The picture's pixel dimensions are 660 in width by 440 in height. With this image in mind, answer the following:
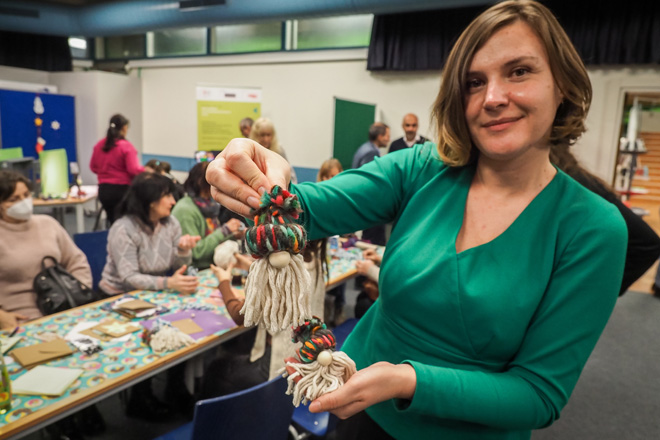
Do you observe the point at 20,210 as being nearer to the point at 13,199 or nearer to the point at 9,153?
the point at 13,199

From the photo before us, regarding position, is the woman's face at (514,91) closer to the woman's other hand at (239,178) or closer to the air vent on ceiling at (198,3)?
the woman's other hand at (239,178)

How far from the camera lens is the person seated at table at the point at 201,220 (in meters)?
3.13

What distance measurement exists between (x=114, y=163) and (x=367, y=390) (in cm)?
499

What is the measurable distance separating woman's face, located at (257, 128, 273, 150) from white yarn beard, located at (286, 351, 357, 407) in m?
3.66

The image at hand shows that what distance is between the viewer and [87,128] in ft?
26.7


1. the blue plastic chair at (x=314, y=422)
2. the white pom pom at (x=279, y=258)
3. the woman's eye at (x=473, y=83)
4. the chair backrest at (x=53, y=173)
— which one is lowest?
the blue plastic chair at (x=314, y=422)

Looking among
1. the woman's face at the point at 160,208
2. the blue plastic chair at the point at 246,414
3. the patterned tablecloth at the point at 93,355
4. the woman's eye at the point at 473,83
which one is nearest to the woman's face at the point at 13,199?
the woman's face at the point at 160,208

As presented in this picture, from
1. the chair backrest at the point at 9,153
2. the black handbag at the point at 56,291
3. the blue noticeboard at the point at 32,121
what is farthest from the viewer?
the blue noticeboard at the point at 32,121

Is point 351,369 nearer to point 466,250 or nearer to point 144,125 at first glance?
point 466,250

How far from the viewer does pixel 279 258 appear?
65 centimetres

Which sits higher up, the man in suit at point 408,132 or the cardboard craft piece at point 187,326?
the man in suit at point 408,132

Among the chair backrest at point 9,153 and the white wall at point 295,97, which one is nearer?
the chair backrest at point 9,153

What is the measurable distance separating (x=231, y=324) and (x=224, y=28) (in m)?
7.13

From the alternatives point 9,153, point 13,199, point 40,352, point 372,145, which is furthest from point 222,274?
point 9,153
